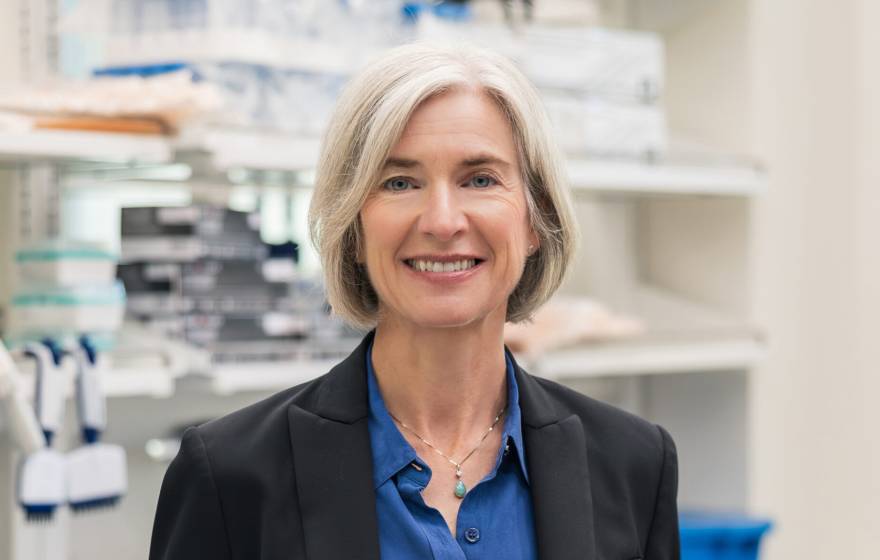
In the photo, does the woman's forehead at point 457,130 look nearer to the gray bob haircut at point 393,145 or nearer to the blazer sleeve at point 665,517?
the gray bob haircut at point 393,145

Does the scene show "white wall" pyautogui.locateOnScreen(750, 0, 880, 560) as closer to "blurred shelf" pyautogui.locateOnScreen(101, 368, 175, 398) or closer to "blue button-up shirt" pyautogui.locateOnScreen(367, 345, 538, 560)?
"blurred shelf" pyautogui.locateOnScreen(101, 368, 175, 398)

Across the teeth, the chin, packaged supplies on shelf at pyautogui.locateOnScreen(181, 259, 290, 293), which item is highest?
the teeth

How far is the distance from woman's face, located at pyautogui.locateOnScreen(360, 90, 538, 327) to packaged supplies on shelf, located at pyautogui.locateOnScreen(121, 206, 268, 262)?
146 cm

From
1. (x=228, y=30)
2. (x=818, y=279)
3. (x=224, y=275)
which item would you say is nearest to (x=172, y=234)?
(x=224, y=275)

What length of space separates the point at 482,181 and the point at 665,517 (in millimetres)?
542

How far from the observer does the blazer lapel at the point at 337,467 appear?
154 centimetres

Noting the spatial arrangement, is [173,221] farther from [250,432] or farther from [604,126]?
[250,432]

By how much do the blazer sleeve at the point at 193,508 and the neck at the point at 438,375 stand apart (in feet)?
0.83

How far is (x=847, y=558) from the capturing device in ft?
14.4

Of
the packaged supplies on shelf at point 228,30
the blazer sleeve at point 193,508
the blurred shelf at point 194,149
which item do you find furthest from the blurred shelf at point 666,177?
the blazer sleeve at point 193,508

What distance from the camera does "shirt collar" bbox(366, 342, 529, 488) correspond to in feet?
5.28

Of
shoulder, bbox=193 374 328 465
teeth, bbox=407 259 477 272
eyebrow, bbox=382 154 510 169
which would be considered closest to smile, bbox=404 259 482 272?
teeth, bbox=407 259 477 272

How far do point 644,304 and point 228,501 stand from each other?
2937mm

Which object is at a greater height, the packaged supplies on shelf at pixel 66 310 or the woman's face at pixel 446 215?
the woman's face at pixel 446 215
